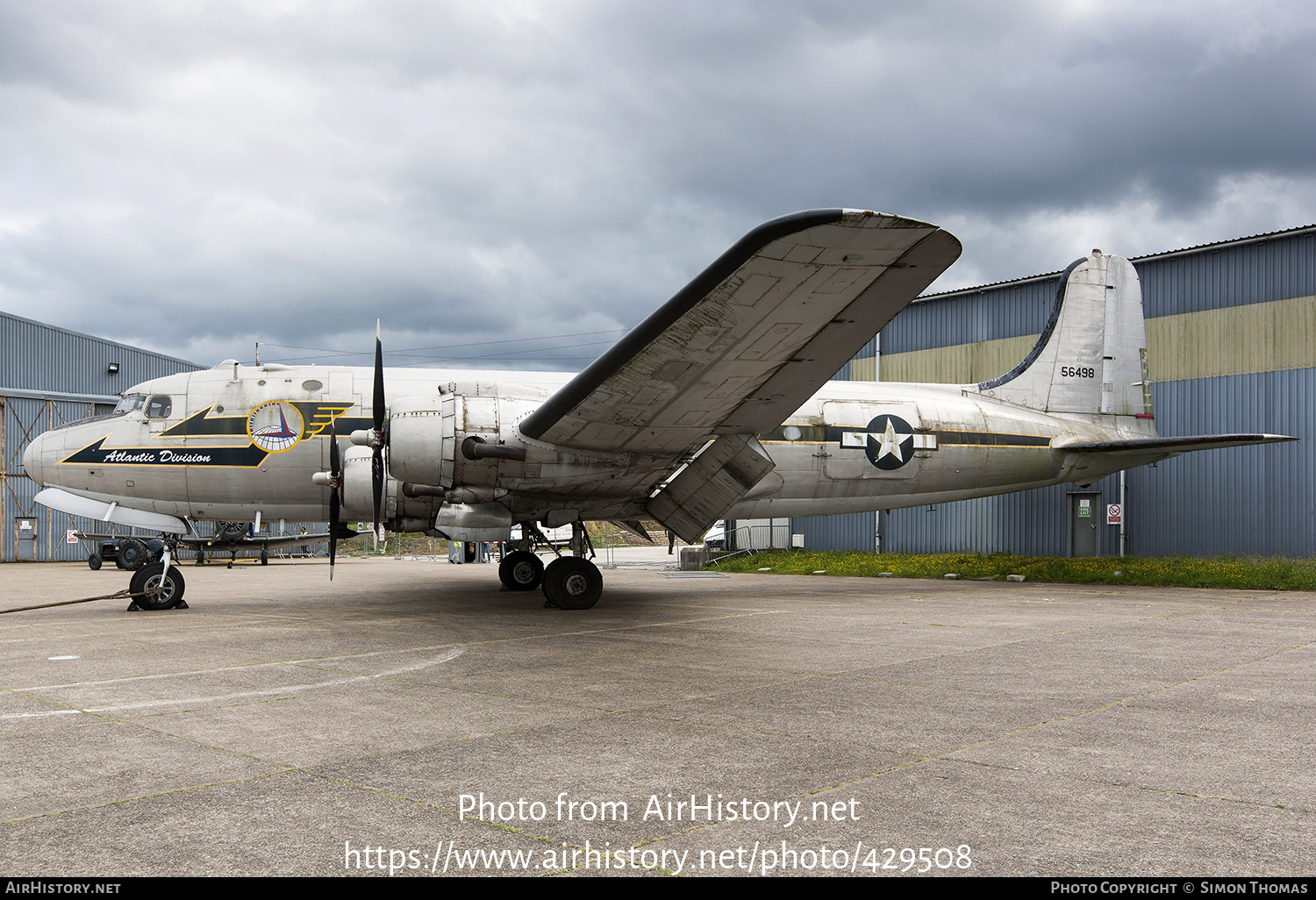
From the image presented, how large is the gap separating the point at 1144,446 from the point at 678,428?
1183 centimetres

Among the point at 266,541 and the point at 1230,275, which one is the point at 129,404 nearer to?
the point at 266,541

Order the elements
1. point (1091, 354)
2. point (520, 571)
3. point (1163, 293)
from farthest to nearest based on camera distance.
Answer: point (1163, 293) → point (1091, 354) → point (520, 571)

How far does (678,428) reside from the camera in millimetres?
11258

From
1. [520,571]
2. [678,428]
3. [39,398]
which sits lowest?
[520,571]

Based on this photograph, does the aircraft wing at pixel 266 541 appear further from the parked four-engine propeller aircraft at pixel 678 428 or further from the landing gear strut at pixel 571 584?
the landing gear strut at pixel 571 584

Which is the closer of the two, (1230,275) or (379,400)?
(379,400)

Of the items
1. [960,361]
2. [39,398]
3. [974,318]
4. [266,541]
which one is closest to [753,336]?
[960,361]

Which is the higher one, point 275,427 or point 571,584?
point 275,427

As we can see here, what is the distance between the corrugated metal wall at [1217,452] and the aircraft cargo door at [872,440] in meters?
9.78

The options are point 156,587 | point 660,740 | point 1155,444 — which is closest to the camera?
point 660,740

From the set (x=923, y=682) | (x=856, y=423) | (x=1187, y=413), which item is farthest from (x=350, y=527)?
(x=1187, y=413)

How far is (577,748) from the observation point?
5004mm

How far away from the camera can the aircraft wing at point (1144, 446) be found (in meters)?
16.6
